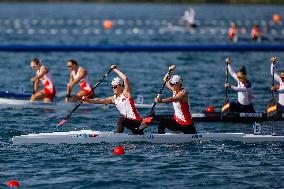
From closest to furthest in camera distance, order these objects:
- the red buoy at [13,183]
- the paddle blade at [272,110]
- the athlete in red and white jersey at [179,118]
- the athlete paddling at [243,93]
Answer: the red buoy at [13,183] < the athlete in red and white jersey at [179,118] < the athlete paddling at [243,93] < the paddle blade at [272,110]

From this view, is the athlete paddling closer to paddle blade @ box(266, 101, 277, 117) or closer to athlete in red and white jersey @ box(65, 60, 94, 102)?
paddle blade @ box(266, 101, 277, 117)

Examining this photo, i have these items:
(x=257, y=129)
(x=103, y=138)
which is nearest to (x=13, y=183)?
(x=103, y=138)

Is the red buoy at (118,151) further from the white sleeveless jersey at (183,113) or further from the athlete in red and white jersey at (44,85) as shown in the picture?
the athlete in red and white jersey at (44,85)

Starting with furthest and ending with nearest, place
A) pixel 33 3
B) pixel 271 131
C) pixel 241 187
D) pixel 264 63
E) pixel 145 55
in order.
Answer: pixel 33 3, pixel 145 55, pixel 264 63, pixel 271 131, pixel 241 187

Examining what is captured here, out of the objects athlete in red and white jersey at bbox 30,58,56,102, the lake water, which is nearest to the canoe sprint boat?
the lake water

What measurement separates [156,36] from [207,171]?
51.0 metres

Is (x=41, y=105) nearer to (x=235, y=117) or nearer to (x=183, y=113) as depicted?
(x=235, y=117)

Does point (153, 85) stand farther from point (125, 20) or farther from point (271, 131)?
point (125, 20)

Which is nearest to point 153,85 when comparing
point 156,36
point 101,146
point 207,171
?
point 101,146

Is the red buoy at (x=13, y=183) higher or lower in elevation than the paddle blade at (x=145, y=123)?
lower

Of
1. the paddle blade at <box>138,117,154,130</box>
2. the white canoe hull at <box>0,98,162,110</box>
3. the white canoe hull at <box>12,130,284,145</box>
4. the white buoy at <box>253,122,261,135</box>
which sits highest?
the white canoe hull at <box>0,98,162,110</box>

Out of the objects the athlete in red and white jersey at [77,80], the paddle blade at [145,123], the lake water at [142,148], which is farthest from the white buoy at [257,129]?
the athlete in red and white jersey at [77,80]

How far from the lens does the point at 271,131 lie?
2934 cm

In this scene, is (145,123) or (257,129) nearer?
(145,123)
